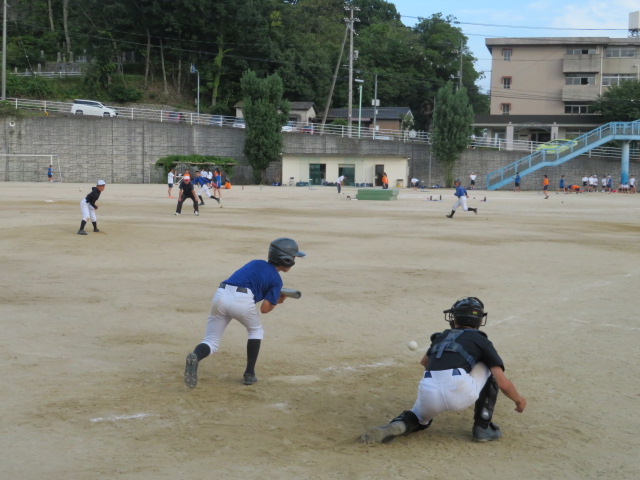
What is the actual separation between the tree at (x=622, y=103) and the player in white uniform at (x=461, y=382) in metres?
67.5

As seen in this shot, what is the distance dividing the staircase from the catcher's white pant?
53900 millimetres

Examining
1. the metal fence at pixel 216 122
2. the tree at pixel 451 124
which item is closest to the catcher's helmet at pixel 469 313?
the tree at pixel 451 124

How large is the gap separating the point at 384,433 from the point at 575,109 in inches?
2956

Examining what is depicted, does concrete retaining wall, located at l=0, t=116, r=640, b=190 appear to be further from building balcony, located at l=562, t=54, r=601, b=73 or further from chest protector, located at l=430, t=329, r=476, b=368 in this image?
chest protector, located at l=430, t=329, r=476, b=368

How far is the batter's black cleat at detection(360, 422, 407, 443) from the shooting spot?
5.59 m

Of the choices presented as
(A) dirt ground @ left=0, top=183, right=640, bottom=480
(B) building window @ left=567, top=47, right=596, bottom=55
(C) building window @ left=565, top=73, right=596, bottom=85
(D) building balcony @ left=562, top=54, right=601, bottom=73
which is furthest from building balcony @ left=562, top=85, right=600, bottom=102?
(A) dirt ground @ left=0, top=183, right=640, bottom=480

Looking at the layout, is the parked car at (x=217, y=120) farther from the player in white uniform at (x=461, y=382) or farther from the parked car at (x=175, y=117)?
the player in white uniform at (x=461, y=382)

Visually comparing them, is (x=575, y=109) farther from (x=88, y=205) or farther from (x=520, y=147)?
(x=88, y=205)

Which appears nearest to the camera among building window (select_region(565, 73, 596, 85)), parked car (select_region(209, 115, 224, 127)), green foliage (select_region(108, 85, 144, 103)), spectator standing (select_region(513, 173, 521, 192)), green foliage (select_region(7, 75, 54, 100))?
spectator standing (select_region(513, 173, 521, 192))

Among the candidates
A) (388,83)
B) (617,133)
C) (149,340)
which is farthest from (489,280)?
(388,83)

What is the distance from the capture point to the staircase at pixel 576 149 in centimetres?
5753

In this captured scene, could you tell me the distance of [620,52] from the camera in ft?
241

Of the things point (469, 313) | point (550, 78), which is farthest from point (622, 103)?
point (469, 313)

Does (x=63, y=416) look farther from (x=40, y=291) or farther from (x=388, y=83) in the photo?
(x=388, y=83)
